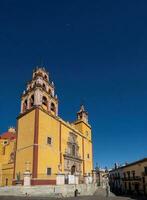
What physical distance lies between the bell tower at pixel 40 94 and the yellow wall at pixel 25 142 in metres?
1.69

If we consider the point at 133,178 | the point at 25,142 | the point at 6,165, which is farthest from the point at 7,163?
the point at 133,178

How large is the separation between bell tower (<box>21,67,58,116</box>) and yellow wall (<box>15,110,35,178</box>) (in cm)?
169

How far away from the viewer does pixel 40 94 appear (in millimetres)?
27484

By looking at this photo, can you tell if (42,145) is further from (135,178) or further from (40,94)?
(135,178)

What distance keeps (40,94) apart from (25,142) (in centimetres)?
651

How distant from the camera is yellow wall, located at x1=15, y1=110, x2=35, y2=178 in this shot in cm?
2375

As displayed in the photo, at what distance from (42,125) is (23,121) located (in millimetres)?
3168

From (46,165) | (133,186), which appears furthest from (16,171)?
(133,186)

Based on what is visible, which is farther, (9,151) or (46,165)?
(9,151)

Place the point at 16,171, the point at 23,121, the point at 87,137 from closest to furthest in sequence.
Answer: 1. the point at 16,171
2. the point at 23,121
3. the point at 87,137

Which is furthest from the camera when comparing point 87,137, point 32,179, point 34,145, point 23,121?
point 87,137

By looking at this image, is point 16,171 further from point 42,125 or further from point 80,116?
point 80,116

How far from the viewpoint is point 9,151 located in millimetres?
30188

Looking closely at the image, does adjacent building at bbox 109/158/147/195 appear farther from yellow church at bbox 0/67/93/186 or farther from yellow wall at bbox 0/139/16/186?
yellow wall at bbox 0/139/16/186
